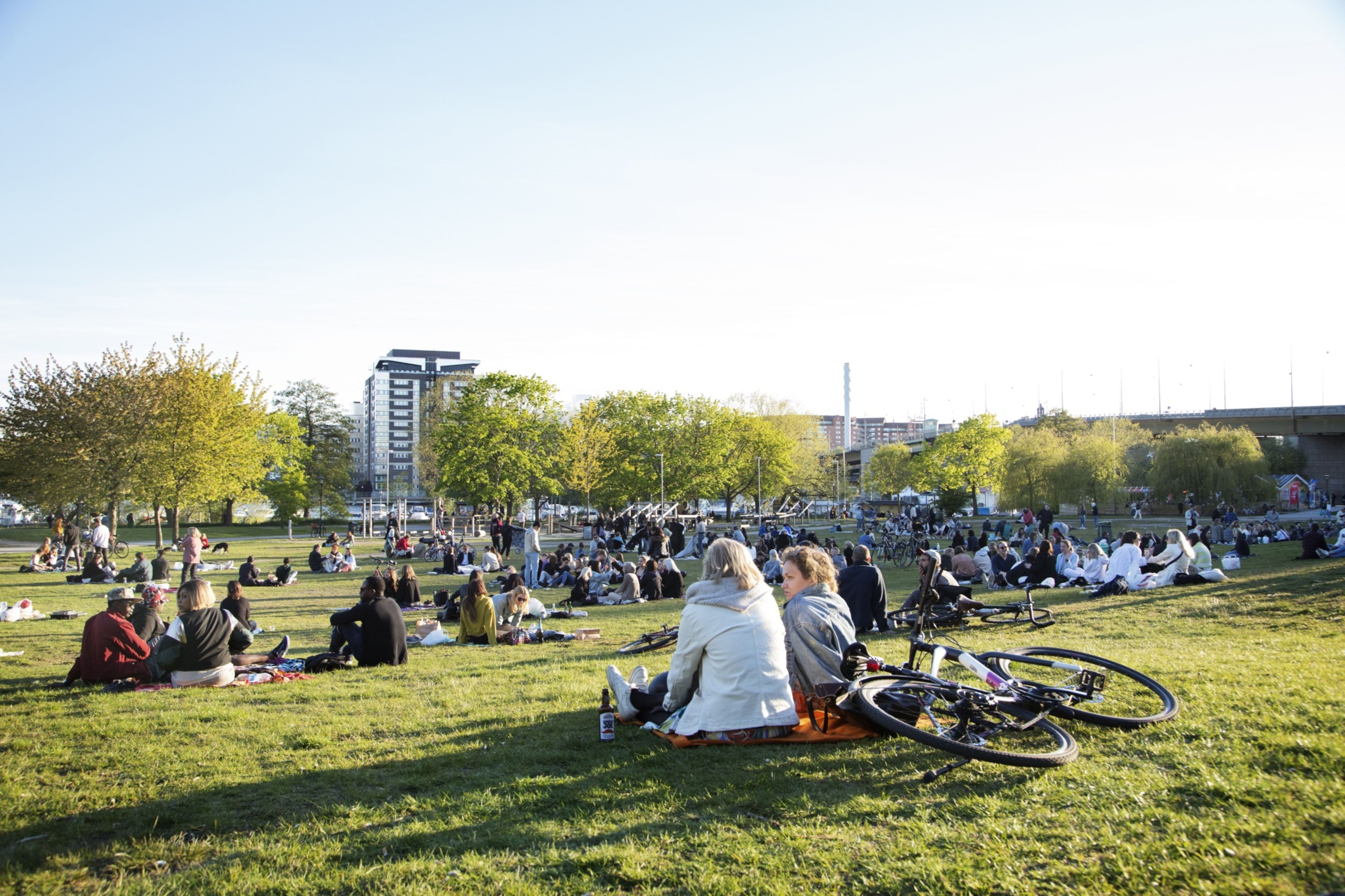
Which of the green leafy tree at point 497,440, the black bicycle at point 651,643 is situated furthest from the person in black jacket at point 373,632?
the green leafy tree at point 497,440

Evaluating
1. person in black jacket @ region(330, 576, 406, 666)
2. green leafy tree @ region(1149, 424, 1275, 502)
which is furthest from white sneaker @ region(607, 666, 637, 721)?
green leafy tree @ region(1149, 424, 1275, 502)

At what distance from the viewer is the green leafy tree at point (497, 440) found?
4766 cm

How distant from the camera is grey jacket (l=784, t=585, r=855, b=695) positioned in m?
5.40

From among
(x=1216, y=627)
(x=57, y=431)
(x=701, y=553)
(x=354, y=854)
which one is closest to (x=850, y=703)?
(x=354, y=854)

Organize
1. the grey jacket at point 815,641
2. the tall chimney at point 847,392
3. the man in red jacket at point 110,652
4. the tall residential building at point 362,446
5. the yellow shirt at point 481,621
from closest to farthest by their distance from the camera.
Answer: the grey jacket at point 815,641
the man in red jacket at point 110,652
the yellow shirt at point 481,621
the tall residential building at point 362,446
the tall chimney at point 847,392

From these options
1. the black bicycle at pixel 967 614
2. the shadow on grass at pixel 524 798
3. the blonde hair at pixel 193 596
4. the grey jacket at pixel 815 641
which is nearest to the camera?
the shadow on grass at pixel 524 798

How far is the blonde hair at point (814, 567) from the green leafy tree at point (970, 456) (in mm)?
65263

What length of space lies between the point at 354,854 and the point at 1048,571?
1528 centimetres

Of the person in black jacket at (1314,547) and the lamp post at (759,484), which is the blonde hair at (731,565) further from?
the lamp post at (759,484)

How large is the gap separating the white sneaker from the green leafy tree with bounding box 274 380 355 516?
65295mm

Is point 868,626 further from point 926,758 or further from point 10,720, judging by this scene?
point 10,720

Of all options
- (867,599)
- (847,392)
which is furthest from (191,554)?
(847,392)

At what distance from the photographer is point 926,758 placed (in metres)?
4.73

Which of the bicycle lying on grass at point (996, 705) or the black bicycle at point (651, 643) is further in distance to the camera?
the black bicycle at point (651, 643)
